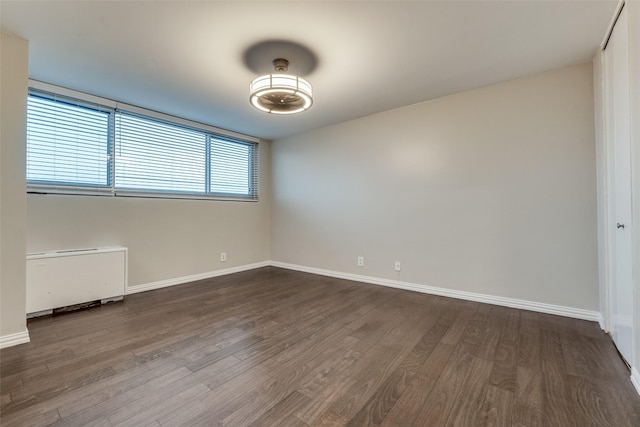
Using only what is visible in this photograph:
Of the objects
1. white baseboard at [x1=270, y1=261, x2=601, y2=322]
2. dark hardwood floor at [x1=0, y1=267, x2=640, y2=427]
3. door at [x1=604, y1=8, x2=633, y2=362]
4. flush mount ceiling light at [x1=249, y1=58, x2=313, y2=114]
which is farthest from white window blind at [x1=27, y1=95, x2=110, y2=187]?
door at [x1=604, y1=8, x2=633, y2=362]

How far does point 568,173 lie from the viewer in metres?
2.53

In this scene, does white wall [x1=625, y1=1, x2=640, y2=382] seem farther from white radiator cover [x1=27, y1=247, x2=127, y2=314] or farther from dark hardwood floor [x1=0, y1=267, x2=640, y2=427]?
white radiator cover [x1=27, y1=247, x2=127, y2=314]

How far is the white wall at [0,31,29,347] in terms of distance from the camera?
2.00 meters

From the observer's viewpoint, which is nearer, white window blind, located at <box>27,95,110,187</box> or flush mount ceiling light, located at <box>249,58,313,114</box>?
flush mount ceiling light, located at <box>249,58,313,114</box>

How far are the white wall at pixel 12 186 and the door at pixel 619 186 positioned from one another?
4.26 m

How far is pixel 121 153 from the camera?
3.30 m

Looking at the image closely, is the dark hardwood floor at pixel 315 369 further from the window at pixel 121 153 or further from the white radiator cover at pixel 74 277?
the window at pixel 121 153

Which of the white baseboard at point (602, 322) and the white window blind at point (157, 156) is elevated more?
the white window blind at point (157, 156)

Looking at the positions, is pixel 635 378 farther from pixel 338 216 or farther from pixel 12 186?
pixel 12 186

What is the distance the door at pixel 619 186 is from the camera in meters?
1.70

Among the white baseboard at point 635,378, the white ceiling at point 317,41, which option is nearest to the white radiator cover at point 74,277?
the white ceiling at point 317,41

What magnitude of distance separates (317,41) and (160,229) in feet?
10.1

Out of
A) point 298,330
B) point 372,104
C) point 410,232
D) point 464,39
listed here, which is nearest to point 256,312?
point 298,330

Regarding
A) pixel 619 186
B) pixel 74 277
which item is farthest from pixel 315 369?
pixel 74 277
